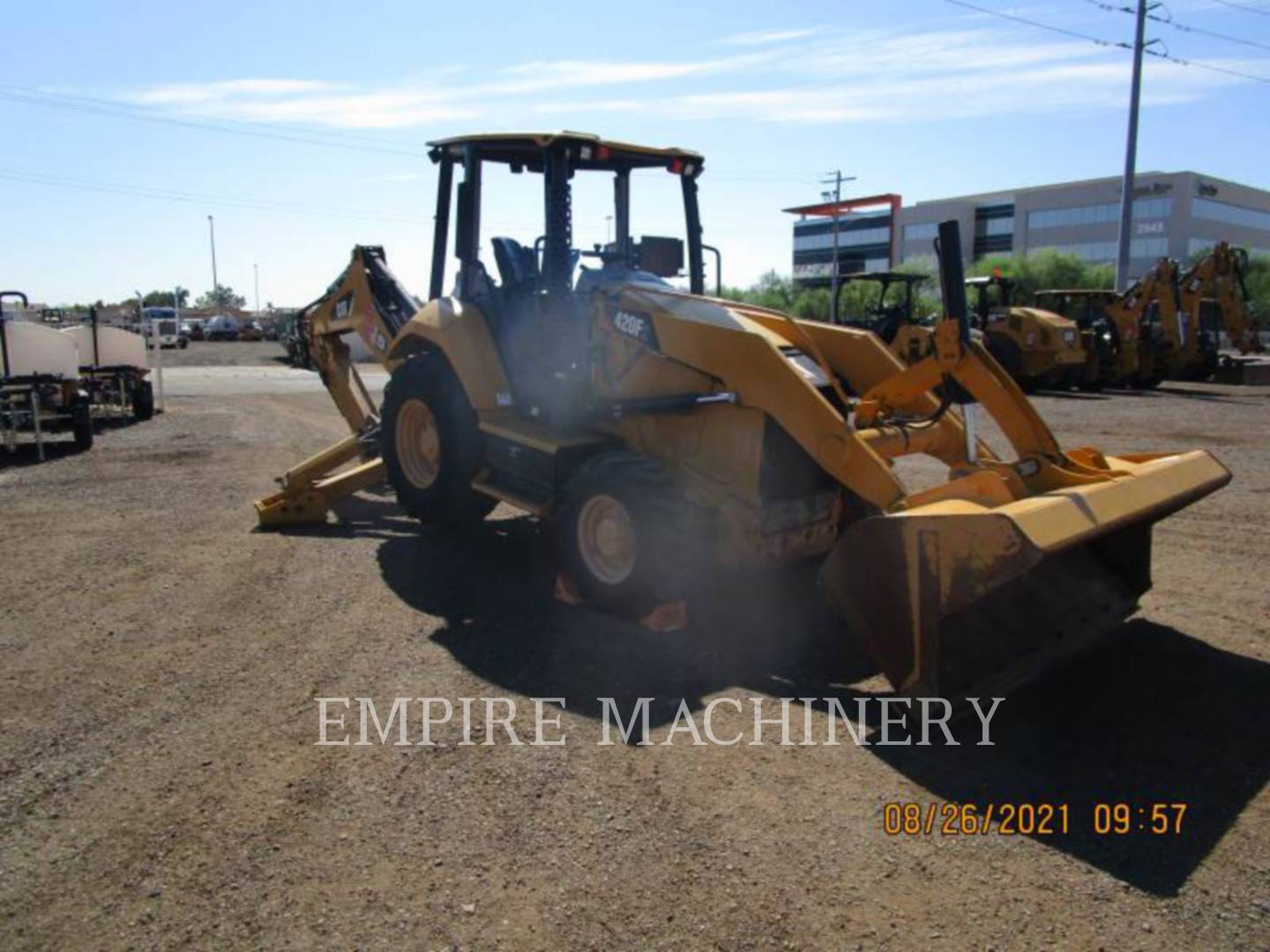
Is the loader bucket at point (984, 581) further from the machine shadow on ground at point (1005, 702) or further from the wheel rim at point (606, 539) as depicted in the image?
the wheel rim at point (606, 539)

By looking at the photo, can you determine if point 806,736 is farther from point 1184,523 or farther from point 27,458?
point 27,458

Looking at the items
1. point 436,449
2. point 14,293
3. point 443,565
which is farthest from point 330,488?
point 14,293

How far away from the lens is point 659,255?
6980 millimetres

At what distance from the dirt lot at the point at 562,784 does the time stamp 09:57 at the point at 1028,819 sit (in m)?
0.04

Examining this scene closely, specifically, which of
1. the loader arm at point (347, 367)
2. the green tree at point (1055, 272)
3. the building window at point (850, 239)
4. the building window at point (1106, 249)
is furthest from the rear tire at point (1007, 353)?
the building window at point (850, 239)

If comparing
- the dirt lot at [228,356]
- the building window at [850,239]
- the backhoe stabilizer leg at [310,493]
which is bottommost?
the backhoe stabilizer leg at [310,493]

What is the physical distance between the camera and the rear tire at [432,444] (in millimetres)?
6898

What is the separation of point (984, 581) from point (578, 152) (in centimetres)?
401

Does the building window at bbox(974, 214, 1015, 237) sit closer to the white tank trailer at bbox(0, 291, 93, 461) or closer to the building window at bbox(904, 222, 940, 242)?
the building window at bbox(904, 222, 940, 242)

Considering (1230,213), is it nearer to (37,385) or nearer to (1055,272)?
(1055,272)

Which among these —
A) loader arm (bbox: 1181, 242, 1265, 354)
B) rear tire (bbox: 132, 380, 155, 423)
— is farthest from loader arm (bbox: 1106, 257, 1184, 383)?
rear tire (bbox: 132, 380, 155, 423)

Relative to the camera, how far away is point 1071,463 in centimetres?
479

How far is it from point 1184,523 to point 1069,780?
4.94 metres

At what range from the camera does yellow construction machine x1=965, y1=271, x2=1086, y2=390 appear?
19969mm
